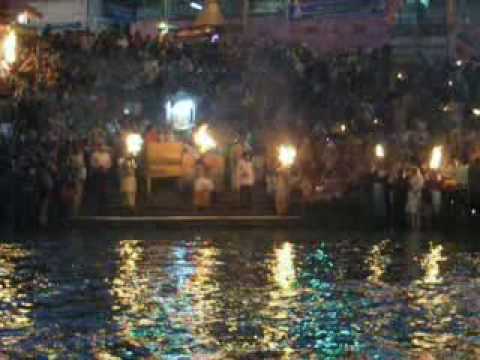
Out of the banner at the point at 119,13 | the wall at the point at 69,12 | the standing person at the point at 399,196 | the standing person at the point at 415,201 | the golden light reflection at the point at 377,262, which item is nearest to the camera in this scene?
the golden light reflection at the point at 377,262

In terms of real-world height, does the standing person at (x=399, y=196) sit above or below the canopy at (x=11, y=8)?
below

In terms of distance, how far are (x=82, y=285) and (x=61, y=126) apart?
14794mm

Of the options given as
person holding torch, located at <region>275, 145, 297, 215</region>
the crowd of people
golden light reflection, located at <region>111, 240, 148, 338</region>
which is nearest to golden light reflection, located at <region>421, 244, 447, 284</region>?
golden light reflection, located at <region>111, 240, 148, 338</region>

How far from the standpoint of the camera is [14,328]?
12.8 meters

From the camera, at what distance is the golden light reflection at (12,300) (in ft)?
43.0

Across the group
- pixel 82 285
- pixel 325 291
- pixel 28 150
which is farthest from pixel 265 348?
pixel 28 150

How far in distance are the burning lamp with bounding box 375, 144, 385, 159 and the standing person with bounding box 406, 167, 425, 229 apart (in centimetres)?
237

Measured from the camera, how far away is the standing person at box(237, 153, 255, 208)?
29.0 metres

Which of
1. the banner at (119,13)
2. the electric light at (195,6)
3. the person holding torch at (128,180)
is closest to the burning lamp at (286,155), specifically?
the person holding torch at (128,180)

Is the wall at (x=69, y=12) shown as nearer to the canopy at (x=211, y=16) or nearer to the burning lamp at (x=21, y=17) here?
the canopy at (x=211, y=16)

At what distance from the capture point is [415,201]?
27.5 metres

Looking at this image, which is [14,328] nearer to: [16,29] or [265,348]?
[265,348]

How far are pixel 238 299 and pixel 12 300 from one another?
3.12 meters

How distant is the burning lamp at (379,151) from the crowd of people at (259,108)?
0.10 metres
